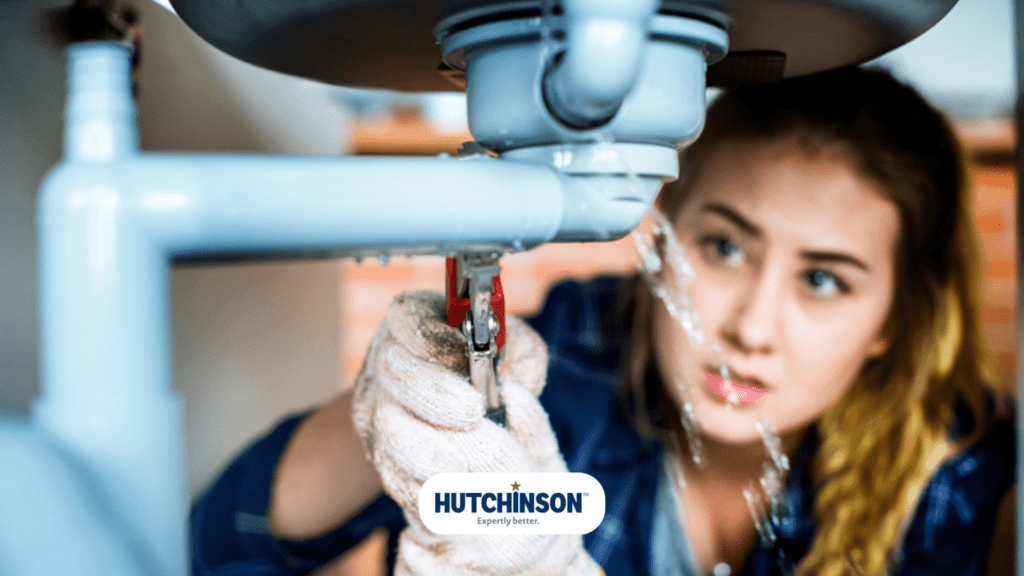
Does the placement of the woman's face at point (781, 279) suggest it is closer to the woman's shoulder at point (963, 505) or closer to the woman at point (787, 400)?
the woman at point (787, 400)

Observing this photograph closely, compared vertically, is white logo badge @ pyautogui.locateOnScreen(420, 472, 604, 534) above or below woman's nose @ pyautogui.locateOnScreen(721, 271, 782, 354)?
below

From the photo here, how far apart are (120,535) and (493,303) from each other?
174 millimetres

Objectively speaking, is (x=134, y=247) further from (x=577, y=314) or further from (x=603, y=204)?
(x=577, y=314)

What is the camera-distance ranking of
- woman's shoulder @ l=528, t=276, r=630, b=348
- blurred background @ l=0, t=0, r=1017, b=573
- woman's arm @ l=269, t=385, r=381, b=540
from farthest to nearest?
woman's shoulder @ l=528, t=276, r=630, b=348, woman's arm @ l=269, t=385, r=381, b=540, blurred background @ l=0, t=0, r=1017, b=573

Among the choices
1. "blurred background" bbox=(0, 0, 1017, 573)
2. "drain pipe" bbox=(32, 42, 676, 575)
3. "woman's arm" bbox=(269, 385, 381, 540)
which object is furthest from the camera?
"woman's arm" bbox=(269, 385, 381, 540)

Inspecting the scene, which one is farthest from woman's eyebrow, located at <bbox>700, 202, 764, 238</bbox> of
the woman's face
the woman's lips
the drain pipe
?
the drain pipe

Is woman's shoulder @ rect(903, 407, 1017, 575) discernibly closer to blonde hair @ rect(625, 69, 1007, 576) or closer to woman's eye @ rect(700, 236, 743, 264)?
blonde hair @ rect(625, 69, 1007, 576)

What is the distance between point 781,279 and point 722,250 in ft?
0.19

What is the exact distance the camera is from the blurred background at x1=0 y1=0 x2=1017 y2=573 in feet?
0.99

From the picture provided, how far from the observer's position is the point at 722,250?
22.7 inches

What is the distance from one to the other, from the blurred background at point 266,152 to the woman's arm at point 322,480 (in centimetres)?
6

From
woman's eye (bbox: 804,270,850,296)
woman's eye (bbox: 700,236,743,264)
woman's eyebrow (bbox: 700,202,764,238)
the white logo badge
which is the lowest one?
the white logo badge

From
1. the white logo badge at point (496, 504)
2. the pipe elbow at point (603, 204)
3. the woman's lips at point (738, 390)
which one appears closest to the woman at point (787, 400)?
the woman's lips at point (738, 390)

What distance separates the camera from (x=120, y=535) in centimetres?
16
